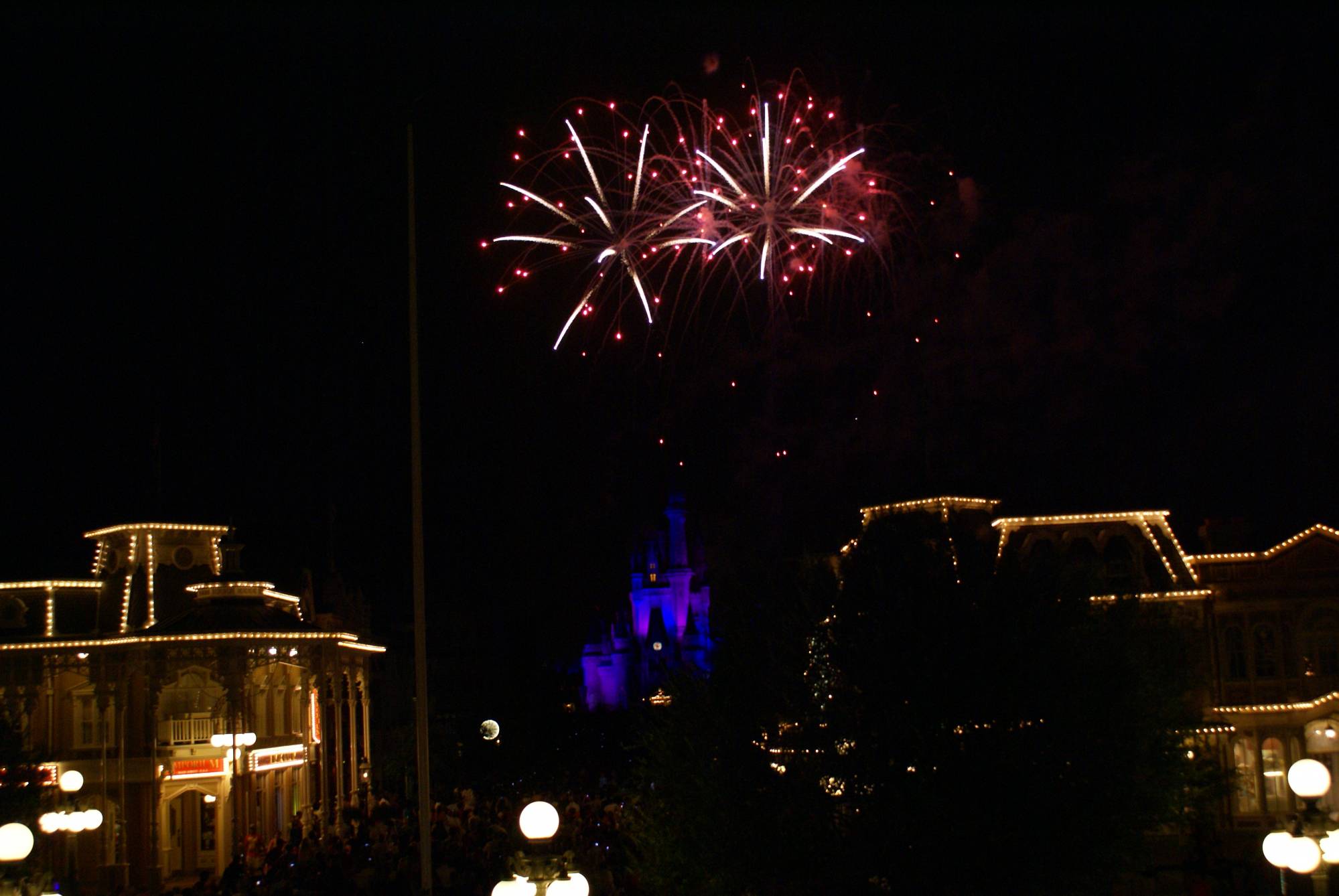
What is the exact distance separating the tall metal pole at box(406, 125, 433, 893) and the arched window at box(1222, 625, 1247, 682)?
77.8 feet

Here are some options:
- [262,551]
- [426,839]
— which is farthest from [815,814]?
[262,551]

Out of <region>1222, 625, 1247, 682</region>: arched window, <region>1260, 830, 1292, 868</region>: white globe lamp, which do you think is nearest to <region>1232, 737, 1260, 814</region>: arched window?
<region>1222, 625, 1247, 682</region>: arched window

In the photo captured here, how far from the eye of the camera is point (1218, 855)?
15062 mm

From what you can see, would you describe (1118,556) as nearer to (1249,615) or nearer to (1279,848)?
(1249,615)

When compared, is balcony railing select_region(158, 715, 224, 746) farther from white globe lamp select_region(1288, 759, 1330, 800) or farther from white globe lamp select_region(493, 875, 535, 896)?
white globe lamp select_region(1288, 759, 1330, 800)

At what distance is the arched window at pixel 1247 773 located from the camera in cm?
2928

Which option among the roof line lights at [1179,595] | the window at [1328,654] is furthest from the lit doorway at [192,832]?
the window at [1328,654]

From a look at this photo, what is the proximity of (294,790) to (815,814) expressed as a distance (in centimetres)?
2806

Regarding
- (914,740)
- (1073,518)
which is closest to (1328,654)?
(1073,518)

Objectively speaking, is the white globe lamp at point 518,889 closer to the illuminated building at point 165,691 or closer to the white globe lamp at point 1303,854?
the white globe lamp at point 1303,854

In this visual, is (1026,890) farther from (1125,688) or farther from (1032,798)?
(1125,688)

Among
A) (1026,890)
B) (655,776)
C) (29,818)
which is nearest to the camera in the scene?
(1026,890)

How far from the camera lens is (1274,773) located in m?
29.8

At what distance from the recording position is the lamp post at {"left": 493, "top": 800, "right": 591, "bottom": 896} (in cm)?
884
